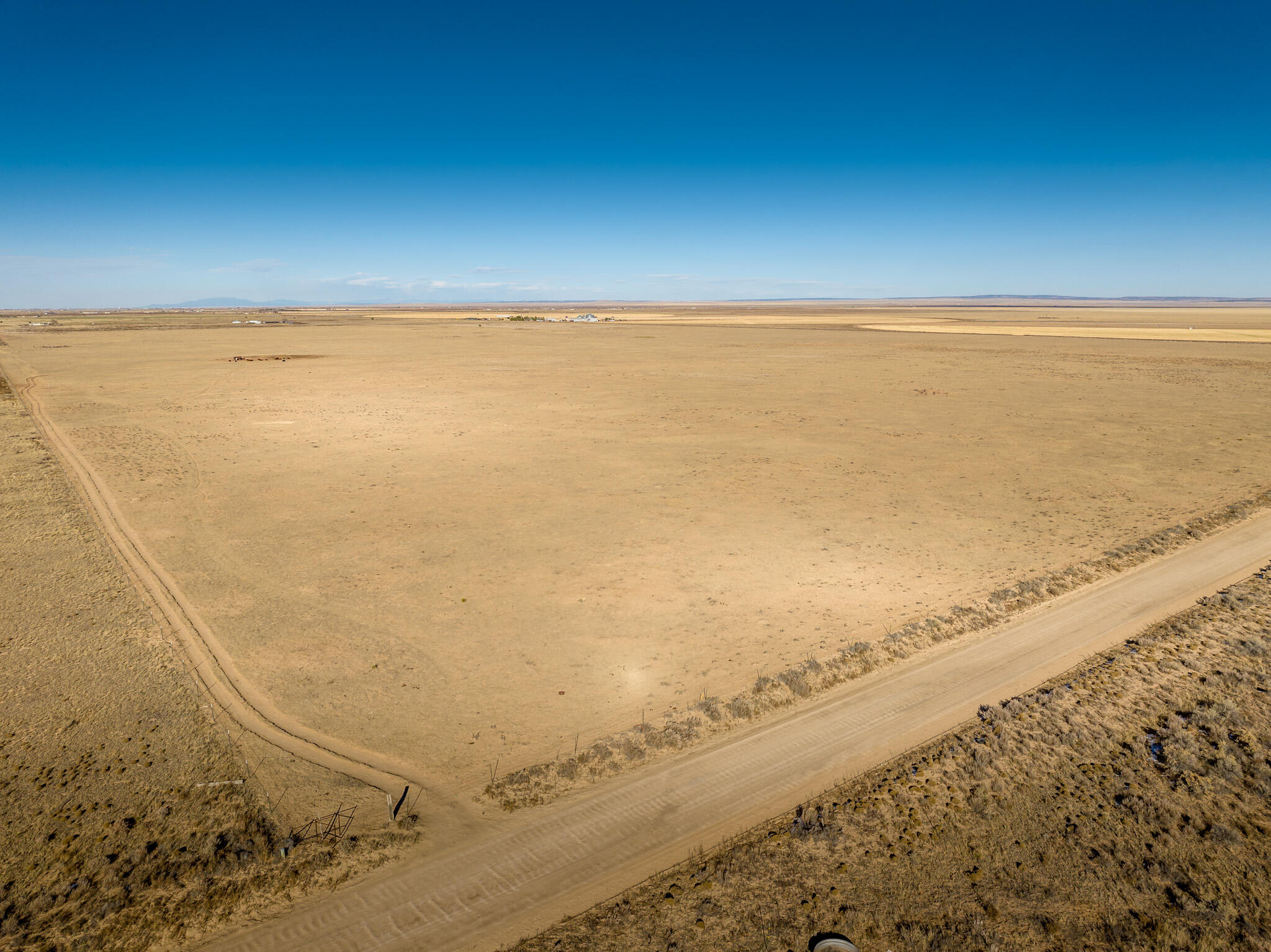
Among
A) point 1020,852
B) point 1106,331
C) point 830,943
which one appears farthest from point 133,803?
point 1106,331

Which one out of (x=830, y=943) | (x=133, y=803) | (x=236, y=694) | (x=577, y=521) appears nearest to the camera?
(x=830, y=943)

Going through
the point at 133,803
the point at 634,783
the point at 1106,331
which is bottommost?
the point at 634,783

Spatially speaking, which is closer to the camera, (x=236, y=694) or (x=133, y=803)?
(x=133, y=803)

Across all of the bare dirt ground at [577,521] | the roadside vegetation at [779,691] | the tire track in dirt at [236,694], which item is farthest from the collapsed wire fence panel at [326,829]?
the roadside vegetation at [779,691]

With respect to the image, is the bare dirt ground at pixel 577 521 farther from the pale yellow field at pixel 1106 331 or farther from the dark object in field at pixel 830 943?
the pale yellow field at pixel 1106 331

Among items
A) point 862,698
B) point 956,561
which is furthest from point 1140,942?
Answer: point 956,561

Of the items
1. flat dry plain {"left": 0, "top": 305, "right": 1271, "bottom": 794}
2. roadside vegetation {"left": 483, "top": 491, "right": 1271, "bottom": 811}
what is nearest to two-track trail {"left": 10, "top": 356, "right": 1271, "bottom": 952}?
roadside vegetation {"left": 483, "top": 491, "right": 1271, "bottom": 811}

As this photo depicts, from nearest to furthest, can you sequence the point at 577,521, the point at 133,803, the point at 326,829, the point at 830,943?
1. the point at 830,943
2. the point at 326,829
3. the point at 133,803
4. the point at 577,521

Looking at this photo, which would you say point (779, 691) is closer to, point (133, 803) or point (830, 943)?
point (830, 943)
